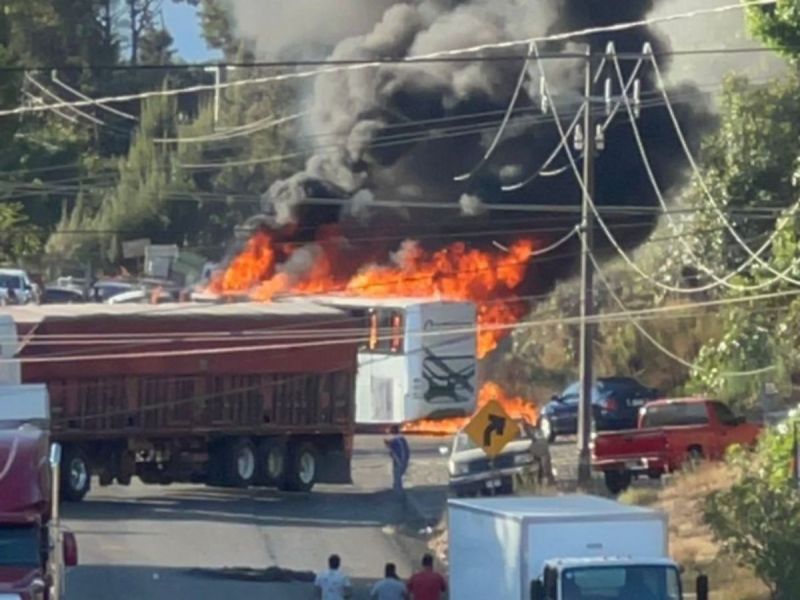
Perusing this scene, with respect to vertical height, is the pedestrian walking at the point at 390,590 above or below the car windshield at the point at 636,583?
below

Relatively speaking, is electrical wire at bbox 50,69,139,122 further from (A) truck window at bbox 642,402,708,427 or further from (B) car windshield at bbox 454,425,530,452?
(B) car windshield at bbox 454,425,530,452

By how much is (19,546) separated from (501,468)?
20871 millimetres

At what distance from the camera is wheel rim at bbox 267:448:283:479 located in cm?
4306

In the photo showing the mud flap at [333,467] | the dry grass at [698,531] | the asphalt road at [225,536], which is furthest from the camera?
the mud flap at [333,467]

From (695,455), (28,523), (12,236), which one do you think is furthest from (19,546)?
(12,236)

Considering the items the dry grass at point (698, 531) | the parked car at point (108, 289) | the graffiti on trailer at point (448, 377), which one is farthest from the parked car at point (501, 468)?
the parked car at point (108, 289)

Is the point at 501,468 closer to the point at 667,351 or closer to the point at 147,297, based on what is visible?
the point at 667,351

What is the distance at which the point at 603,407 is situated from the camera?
5153cm

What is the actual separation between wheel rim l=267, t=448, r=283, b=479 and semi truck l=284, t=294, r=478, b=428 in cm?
626

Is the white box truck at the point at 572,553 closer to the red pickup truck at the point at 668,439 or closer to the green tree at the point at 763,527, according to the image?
the green tree at the point at 763,527

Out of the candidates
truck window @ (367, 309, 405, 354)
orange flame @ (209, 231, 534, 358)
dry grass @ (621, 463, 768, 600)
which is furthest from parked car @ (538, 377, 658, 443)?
dry grass @ (621, 463, 768, 600)

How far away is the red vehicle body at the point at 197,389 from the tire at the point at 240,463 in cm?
2

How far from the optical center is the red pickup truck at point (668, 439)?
41.8m

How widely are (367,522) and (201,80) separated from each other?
56428 millimetres
